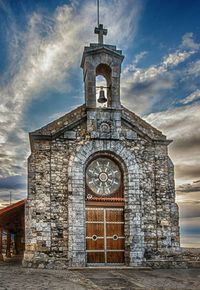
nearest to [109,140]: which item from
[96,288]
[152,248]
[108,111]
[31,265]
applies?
[108,111]

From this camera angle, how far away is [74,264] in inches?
668

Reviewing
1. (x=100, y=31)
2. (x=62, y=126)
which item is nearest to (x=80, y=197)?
(x=62, y=126)

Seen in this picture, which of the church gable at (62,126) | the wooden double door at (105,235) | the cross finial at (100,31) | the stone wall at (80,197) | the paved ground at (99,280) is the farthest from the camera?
the cross finial at (100,31)

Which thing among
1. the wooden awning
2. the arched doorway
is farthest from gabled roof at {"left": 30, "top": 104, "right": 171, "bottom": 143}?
the wooden awning

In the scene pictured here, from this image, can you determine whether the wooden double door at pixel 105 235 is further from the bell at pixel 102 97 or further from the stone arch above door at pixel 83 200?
the bell at pixel 102 97

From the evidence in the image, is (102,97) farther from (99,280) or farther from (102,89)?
(99,280)

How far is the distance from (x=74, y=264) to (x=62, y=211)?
2185 mm

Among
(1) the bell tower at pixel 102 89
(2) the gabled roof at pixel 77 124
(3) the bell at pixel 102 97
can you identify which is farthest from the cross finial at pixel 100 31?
(2) the gabled roof at pixel 77 124

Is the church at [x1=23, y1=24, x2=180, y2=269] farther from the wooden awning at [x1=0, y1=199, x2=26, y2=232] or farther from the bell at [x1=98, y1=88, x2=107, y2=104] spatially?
the wooden awning at [x1=0, y1=199, x2=26, y2=232]

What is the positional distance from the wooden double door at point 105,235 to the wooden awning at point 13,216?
10.3 feet

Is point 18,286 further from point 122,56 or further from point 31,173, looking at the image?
point 122,56

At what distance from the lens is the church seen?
56.8 ft

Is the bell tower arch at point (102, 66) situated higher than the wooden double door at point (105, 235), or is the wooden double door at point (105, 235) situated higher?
the bell tower arch at point (102, 66)

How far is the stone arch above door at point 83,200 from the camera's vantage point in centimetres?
1731
